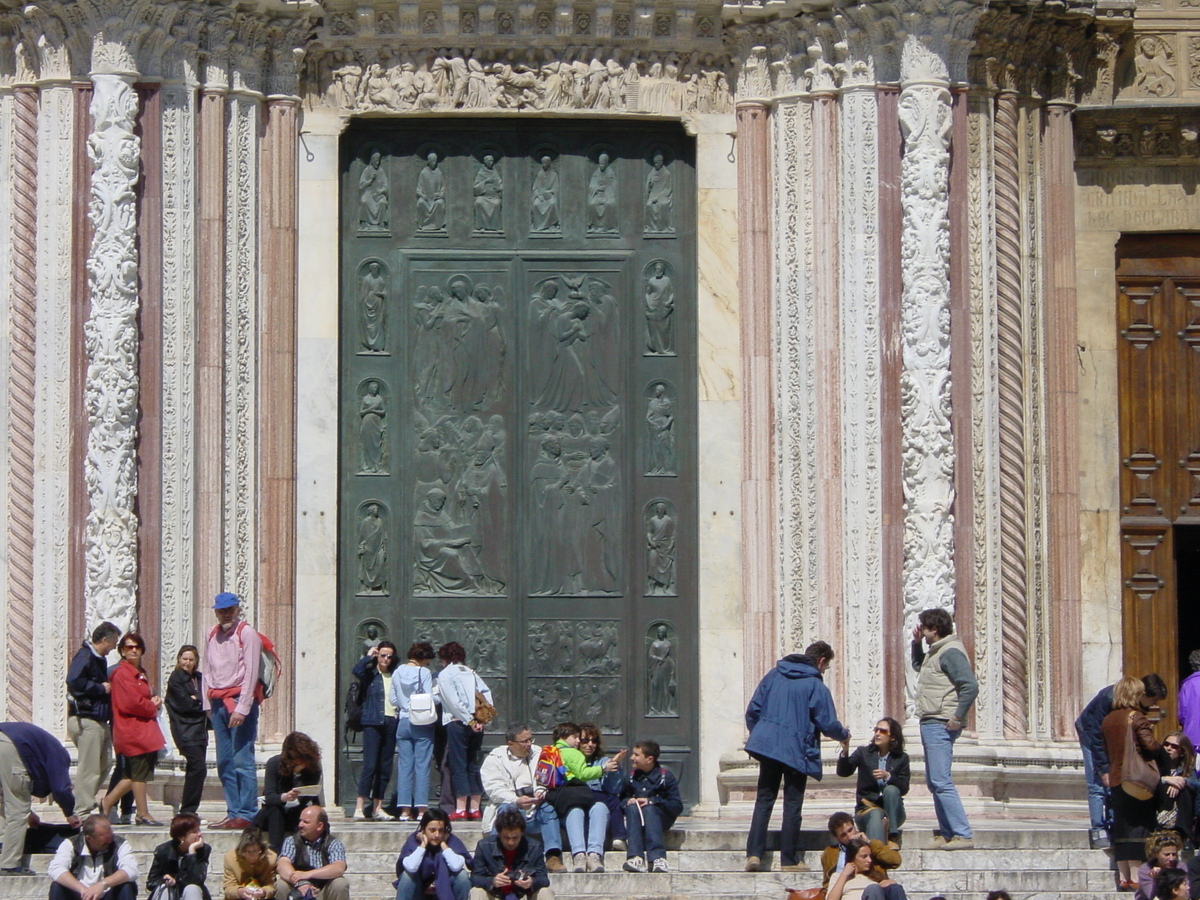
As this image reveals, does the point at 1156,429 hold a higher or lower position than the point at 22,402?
lower

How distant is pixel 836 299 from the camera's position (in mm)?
22406

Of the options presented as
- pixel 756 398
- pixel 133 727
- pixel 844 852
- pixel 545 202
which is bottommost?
pixel 844 852

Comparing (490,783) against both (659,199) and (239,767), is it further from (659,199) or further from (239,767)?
(659,199)

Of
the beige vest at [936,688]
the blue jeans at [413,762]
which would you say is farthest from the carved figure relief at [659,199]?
the beige vest at [936,688]

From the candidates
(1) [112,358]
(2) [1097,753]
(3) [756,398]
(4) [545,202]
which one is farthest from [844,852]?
(4) [545,202]

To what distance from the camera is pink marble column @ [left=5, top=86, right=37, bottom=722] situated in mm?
21688

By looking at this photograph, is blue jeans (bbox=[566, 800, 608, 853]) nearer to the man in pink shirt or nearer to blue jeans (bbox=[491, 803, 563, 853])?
blue jeans (bbox=[491, 803, 563, 853])

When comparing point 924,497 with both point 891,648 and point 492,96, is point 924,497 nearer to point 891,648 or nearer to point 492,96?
point 891,648

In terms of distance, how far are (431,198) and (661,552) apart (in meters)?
3.72

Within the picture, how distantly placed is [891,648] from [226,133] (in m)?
7.11

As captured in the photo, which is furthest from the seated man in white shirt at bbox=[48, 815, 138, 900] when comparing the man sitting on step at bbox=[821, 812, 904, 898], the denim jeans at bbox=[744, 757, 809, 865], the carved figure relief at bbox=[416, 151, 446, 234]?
the carved figure relief at bbox=[416, 151, 446, 234]

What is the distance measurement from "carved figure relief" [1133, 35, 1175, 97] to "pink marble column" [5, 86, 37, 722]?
31.7 feet

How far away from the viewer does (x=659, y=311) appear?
2325 cm

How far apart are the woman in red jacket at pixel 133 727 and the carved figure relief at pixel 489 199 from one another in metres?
5.59
